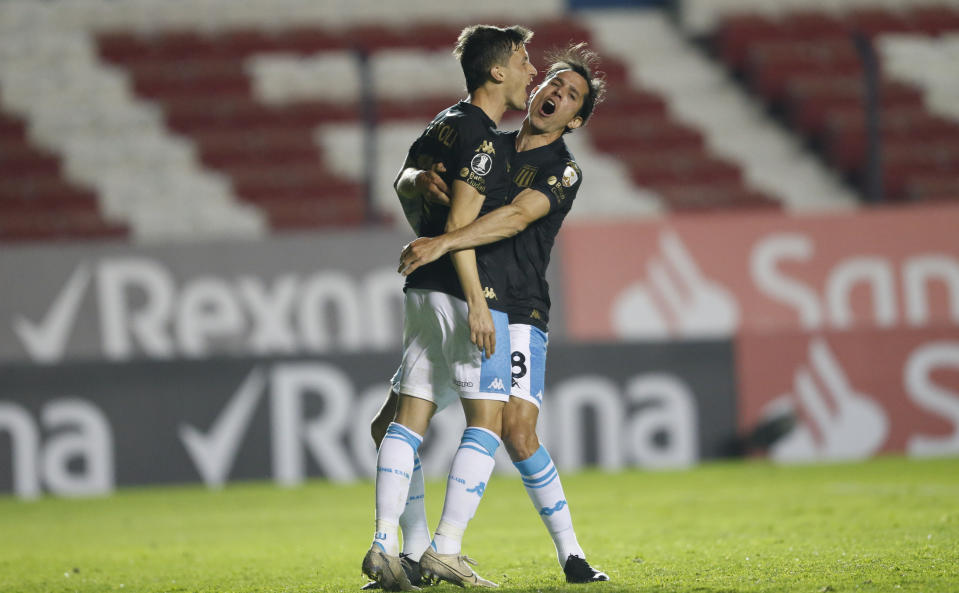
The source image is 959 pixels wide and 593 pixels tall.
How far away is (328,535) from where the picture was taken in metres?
6.55

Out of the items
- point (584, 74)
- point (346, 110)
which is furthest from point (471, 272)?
point (346, 110)

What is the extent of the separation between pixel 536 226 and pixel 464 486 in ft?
3.09

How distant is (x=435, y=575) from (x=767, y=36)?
13675mm

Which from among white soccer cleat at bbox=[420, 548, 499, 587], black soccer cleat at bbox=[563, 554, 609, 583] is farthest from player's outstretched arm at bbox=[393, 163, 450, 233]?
black soccer cleat at bbox=[563, 554, 609, 583]

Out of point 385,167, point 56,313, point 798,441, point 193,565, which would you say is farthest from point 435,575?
point 385,167

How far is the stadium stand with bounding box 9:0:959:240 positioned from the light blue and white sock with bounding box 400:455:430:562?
27.9ft

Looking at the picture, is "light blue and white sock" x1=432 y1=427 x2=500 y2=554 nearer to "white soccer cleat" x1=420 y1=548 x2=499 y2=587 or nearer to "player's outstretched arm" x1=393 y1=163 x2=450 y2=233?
"white soccer cleat" x1=420 y1=548 x2=499 y2=587

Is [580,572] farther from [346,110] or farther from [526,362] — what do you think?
[346,110]

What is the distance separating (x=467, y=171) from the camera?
4.28m

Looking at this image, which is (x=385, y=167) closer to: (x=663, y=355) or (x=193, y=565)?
(x=663, y=355)

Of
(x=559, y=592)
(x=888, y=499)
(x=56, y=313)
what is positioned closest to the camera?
(x=559, y=592)

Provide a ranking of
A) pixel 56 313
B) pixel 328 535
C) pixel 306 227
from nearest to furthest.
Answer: pixel 328 535, pixel 56 313, pixel 306 227

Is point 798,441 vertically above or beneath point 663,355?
beneath

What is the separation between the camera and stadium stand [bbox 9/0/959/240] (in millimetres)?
13633
